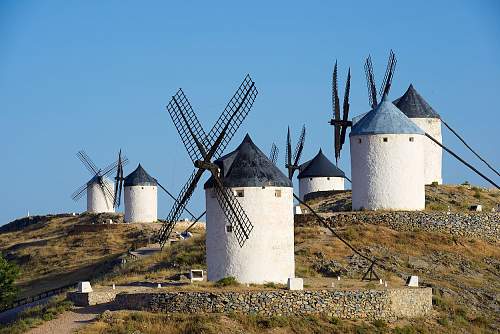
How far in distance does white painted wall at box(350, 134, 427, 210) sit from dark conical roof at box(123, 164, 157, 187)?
2650cm

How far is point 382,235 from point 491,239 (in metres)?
5.95

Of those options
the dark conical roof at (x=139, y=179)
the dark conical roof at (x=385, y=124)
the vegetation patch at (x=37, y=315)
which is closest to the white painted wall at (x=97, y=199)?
the dark conical roof at (x=139, y=179)

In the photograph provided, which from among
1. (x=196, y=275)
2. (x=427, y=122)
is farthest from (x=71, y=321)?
(x=427, y=122)

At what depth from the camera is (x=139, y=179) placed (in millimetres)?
74062

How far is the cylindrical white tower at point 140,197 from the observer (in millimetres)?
74125

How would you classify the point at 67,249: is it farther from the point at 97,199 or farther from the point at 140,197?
the point at 97,199

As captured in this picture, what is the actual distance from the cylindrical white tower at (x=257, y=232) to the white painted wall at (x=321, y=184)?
3083cm

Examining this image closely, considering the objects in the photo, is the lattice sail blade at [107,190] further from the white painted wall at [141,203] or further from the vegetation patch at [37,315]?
the vegetation patch at [37,315]

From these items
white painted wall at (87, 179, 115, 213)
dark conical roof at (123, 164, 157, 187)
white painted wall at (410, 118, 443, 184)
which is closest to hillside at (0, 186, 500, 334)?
white painted wall at (410, 118, 443, 184)

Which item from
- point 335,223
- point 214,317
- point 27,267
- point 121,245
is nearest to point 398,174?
point 335,223

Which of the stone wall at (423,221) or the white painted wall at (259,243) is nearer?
the white painted wall at (259,243)

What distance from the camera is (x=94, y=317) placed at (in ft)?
115

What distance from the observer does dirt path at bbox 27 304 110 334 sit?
3367 cm

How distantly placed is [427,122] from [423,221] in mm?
11329
